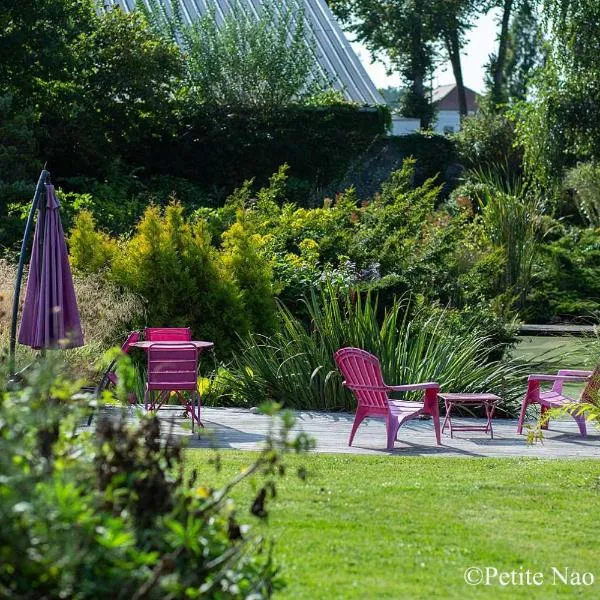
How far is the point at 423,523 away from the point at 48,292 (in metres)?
4.58

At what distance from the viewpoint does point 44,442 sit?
317 centimetres

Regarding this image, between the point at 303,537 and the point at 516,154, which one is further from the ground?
the point at 516,154

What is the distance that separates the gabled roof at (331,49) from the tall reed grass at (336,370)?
18122 mm

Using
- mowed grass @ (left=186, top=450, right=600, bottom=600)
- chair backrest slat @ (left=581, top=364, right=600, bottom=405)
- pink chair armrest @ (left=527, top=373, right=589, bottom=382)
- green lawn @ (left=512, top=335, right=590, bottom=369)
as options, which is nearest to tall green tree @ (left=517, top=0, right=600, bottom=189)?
green lawn @ (left=512, top=335, right=590, bottom=369)

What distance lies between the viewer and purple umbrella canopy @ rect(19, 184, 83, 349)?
9586 millimetres

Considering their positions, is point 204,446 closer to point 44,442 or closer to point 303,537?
point 303,537

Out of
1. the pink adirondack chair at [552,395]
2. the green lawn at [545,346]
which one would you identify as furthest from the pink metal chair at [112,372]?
the green lawn at [545,346]

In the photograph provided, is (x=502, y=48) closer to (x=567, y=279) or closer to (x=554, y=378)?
(x=567, y=279)

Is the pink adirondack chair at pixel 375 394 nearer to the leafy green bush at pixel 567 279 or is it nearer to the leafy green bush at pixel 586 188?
the leafy green bush at pixel 567 279

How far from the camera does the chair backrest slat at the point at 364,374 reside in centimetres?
918

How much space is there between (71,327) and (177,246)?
4542 mm

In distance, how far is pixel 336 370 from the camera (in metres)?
11.4

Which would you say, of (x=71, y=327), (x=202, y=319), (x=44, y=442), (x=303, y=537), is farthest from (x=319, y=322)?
(x=44, y=442)

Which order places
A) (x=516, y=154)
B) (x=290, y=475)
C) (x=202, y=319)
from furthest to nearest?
(x=516, y=154) < (x=202, y=319) < (x=290, y=475)
